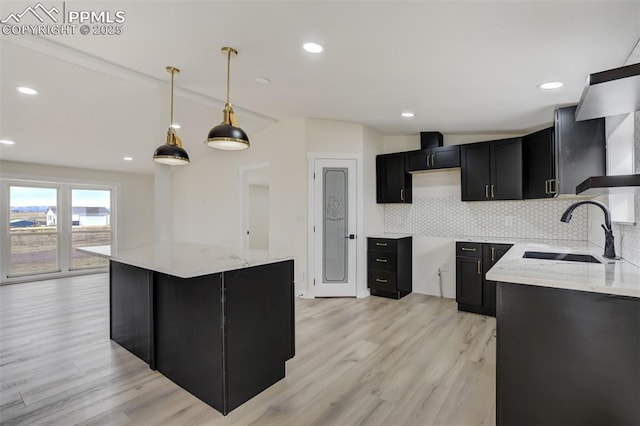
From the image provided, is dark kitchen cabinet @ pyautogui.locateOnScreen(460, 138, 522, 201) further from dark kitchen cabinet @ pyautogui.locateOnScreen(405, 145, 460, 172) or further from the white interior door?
the white interior door

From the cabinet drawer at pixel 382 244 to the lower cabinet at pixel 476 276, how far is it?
2.81 feet

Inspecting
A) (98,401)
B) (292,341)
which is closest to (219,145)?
(292,341)

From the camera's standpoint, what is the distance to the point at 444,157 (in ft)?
14.5

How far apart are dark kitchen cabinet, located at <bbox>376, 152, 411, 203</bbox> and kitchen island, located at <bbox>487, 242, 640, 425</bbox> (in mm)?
3158

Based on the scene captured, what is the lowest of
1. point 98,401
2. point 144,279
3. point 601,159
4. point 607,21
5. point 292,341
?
point 98,401

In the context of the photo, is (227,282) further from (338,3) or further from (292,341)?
(338,3)

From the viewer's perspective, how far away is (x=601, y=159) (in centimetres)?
245

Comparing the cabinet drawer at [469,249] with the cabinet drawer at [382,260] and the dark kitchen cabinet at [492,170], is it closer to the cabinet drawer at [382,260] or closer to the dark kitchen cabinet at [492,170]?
the dark kitchen cabinet at [492,170]

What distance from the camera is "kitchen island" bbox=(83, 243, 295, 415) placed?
194cm

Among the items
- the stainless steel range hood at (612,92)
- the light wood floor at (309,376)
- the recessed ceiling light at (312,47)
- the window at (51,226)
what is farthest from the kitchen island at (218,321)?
the window at (51,226)

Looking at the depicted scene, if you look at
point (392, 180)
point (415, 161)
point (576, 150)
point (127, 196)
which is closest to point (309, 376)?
point (576, 150)

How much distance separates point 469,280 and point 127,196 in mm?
7579

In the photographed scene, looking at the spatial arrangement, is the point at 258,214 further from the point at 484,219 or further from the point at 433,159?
the point at 484,219

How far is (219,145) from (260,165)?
2642mm
